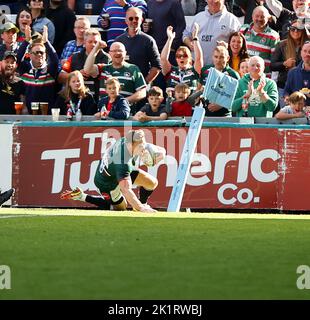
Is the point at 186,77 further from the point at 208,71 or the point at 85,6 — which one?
the point at 85,6

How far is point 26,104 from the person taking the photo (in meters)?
19.8

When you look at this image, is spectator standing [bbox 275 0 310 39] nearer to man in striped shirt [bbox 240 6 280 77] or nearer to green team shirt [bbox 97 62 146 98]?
man in striped shirt [bbox 240 6 280 77]

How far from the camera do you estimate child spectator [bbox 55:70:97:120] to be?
19.1 m

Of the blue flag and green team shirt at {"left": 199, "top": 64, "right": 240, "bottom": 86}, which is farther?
green team shirt at {"left": 199, "top": 64, "right": 240, "bottom": 86}

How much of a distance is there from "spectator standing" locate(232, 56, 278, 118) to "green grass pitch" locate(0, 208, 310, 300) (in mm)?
2823

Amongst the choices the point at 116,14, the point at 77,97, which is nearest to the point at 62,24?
the point at 116,14

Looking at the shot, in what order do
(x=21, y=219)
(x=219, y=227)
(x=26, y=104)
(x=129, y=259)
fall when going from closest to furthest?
1. (x=129, y=259)
2. (x=219, y=227)
3. (x=21, y=219)
4. (x=26, y=104)

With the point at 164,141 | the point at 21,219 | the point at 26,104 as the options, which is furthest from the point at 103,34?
the point at 21,219

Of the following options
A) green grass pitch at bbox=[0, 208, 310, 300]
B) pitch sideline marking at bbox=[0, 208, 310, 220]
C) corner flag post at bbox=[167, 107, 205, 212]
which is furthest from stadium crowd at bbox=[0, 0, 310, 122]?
green grass pitch at bbox=[0, 208, 310, 300]

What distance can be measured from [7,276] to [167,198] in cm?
856

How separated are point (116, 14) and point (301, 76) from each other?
4086 mm

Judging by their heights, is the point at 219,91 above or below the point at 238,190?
above

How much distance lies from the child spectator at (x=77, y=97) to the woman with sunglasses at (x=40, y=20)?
2.28 meters
